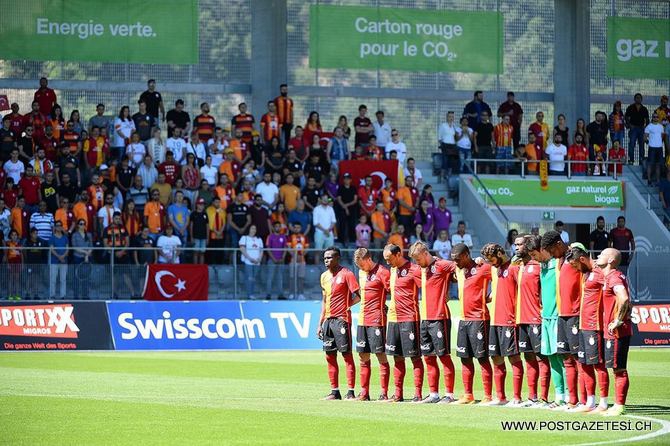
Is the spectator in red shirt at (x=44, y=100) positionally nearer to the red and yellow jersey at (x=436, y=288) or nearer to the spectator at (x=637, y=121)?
the spectator at (x=637, y=121)

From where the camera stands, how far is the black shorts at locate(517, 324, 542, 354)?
16.6m

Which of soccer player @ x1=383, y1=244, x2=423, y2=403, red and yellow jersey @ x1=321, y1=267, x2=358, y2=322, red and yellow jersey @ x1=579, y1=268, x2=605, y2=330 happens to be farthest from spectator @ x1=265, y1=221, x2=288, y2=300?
red and yellow jersey @ x1=579, y1=268, x2=605, y2=330

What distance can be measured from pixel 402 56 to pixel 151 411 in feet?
91.2

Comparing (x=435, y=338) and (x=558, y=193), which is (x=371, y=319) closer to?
(x=435, y=338)

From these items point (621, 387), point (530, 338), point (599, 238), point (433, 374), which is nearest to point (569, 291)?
point (530, 338)

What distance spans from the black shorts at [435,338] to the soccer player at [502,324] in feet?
1.98

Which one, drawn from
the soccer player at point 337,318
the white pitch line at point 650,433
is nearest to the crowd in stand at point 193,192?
the soccer player at point 337,318

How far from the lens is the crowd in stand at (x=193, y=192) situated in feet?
101

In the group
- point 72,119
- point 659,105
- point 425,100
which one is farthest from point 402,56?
point 72,119

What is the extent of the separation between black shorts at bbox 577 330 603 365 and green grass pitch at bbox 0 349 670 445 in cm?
74

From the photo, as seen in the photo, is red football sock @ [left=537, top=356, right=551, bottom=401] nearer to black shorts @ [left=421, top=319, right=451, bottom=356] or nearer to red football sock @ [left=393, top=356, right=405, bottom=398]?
black shorts @ [left=421, top=319, right=451, bottom=356]

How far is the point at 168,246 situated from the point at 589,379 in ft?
54.8

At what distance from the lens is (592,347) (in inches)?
608

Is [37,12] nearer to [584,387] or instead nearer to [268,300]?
[268,300]
